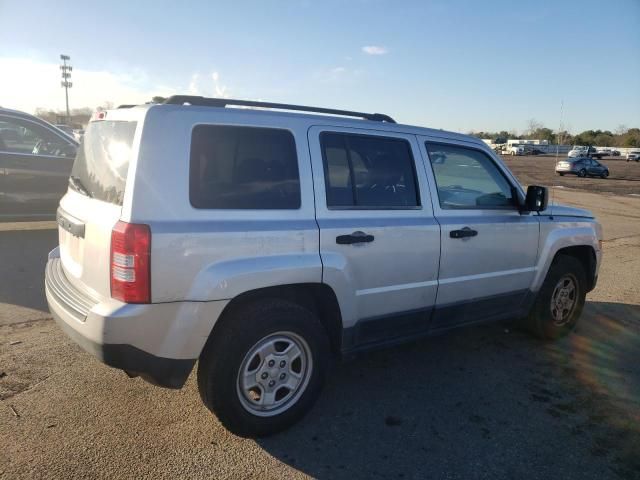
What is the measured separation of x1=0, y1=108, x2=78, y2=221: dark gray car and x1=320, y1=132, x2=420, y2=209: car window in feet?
19.6

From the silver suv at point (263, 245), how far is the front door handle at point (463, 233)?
1cm

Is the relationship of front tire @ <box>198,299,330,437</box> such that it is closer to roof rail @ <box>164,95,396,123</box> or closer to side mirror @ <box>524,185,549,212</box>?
roof rail @ <box>164,95,396,123</box>

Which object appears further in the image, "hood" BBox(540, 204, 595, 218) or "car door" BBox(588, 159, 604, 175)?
"car door" BBox(588, 159, 604, 175)

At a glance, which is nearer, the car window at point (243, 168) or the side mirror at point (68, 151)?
the car window at point (243, 168)

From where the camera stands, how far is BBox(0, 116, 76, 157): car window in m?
7.20

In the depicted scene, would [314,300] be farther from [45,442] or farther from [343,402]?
[45,442]

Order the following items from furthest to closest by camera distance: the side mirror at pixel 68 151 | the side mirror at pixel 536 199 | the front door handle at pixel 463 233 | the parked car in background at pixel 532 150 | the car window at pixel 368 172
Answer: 1. the parked car in background at pixel 532 150
2. the side mirror at pixel 68 151
3. the side mirror at pixel 536 199
4. the front door handle at pixel 463 233
5. the car window at pixel 368 172

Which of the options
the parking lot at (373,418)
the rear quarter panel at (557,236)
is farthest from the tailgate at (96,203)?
the rear quarter panel at (557,236)

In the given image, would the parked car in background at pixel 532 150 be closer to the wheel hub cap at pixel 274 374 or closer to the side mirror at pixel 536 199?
the side mirror at pixel 536 199

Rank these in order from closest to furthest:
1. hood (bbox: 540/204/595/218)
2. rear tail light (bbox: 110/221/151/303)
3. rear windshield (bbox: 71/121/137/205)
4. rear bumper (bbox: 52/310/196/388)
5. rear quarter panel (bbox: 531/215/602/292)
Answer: rear tail light (bbox: 110/221/151/303) → rear bumper (bbox: 52/310/196/388) → rear windshield (bbox: 71/121/137/205) → rear quarter panel (bbox: 531/215/602/292) → hood (bbox: 540/204/595/218)

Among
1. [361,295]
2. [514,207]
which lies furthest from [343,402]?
[514,207]

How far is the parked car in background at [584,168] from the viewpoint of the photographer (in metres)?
33.6

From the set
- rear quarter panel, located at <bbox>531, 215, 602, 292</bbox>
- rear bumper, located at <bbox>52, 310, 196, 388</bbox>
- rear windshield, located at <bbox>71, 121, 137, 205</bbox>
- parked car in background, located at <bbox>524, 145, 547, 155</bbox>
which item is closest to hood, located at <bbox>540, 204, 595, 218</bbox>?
rear quarter panel, located at <bbox>531, 215, 602, 292</bbox>

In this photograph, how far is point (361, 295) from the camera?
3.27 metres
